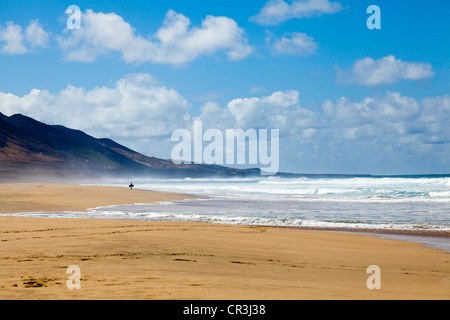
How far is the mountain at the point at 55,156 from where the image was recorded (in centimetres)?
9919

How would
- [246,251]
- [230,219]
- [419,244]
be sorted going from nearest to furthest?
[246,251] < [419,244] < [230,219]

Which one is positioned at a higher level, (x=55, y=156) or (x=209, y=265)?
(x=55, y=156)

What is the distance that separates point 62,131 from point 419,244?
638 ft

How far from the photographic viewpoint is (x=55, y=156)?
12531cm

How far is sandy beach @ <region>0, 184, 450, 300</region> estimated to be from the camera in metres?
5.71

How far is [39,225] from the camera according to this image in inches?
542

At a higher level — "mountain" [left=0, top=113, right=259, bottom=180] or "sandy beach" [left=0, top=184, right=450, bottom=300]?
"mountain" [left=0, top=113, right=259, bottom=180]

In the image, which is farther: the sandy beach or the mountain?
the mountain

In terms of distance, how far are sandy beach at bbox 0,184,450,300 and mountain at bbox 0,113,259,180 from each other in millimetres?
74499

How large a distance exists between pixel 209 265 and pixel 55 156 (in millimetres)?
127014

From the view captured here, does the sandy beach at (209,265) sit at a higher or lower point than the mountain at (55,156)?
lower

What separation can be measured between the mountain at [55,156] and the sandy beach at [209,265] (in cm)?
7450
